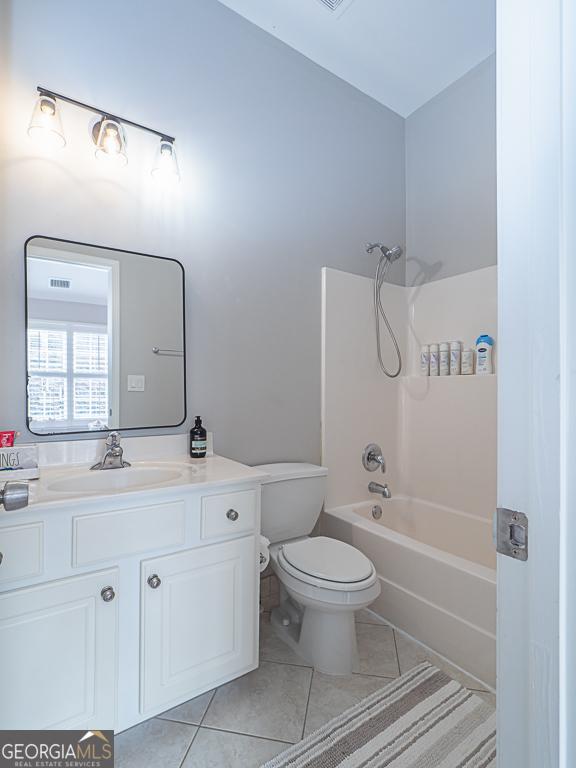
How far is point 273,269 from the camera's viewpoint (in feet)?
6.77

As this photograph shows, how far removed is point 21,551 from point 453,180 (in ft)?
9.21

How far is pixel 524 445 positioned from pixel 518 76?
1.53ft

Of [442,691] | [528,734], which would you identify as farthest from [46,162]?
[442,691]

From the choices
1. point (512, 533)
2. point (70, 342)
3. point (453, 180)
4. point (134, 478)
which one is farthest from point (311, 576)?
point (453, 180)

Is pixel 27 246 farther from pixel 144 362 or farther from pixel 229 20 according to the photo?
pixel 229 20

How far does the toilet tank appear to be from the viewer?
1.81 m

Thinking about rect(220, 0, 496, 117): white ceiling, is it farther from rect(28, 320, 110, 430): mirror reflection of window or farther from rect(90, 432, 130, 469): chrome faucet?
rect(90, 432, 130, 469): chrome faucet

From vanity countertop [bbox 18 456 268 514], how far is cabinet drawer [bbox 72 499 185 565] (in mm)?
65

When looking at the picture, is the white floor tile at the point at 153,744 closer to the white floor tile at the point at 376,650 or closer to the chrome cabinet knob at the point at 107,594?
the chrome cabinet knob at the point at 107,594

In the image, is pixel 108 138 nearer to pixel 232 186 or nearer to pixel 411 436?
pixel 232 186

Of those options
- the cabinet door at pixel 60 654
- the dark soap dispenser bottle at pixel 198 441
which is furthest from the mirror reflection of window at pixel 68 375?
the cabinet door at pixel 60 654

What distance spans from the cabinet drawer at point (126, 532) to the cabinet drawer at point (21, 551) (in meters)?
0.09

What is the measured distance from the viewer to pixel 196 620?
132cm
